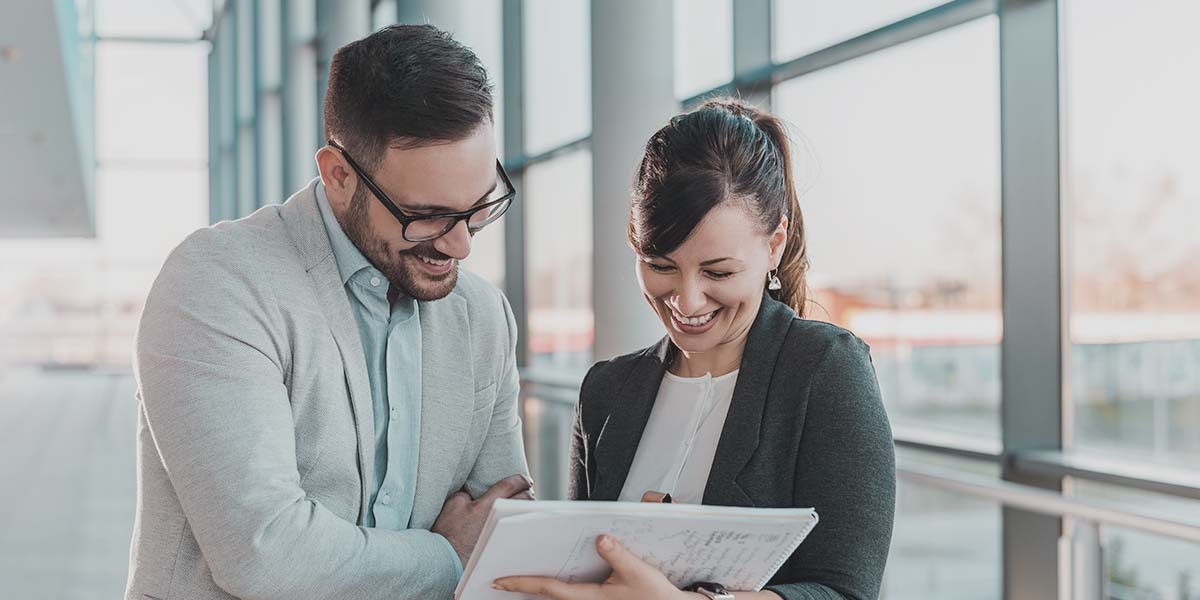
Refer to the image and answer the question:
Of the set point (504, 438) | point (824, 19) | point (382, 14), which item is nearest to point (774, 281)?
point (504, 438)

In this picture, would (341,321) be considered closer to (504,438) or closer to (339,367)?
(339,367)

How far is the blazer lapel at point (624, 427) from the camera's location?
1.50 m

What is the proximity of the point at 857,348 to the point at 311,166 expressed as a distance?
9119mm

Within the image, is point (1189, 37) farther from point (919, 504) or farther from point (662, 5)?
point (662, 5)

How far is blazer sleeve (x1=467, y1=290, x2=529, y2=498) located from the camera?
1552mm

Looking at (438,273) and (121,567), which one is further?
(121,567)

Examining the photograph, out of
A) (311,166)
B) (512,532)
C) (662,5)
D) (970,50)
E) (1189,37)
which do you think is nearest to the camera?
(512,532)

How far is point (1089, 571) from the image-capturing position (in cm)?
234

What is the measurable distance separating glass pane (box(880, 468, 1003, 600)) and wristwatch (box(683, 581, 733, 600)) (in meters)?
1.46

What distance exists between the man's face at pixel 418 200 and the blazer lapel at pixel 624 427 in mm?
278

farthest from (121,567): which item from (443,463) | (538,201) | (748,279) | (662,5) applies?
(748,279)

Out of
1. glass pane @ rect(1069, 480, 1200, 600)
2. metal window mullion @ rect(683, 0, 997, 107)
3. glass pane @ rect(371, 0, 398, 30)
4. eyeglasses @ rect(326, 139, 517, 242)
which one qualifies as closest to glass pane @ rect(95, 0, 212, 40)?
glass pane @ rect(371, 0, 398, 30)

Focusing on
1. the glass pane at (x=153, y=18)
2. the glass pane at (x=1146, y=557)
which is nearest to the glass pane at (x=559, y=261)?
the glass pane at (x=1146, y=557)

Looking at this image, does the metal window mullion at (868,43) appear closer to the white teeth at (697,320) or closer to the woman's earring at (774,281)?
the woman's earring at (774,281)
